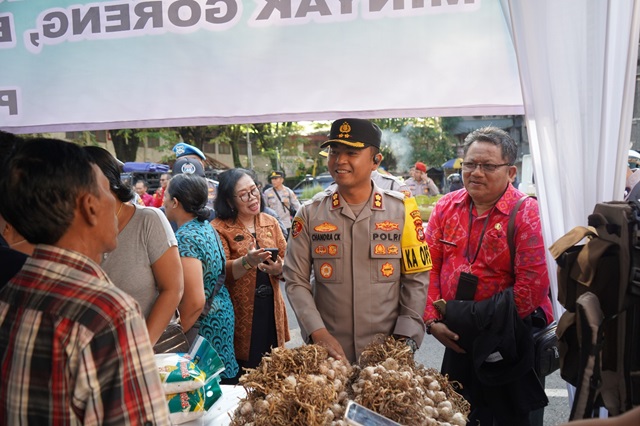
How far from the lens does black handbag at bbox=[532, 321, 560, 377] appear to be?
2.76m

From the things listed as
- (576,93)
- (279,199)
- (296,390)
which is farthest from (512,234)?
(279,199)

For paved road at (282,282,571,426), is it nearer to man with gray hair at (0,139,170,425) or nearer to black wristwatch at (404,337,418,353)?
black wristwatch at (404,337,418,353)

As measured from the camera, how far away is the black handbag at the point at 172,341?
2.39 meters

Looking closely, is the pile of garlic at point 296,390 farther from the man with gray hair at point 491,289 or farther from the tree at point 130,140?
the tree at point 130,140

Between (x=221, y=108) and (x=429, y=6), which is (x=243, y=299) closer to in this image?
(x=221, y=108)

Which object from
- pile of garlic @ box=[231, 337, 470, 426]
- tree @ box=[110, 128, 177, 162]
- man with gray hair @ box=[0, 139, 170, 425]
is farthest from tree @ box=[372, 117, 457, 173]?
man with gray hair @ box=[0, 139, 170, 425]

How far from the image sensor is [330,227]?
8.54 feet

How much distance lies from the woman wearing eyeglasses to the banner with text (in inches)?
34.7

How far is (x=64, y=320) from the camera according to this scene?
1189 millimetres

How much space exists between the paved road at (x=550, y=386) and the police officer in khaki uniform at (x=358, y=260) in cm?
195

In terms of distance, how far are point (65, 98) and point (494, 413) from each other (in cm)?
305

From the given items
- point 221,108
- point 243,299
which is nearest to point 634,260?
point 221,108

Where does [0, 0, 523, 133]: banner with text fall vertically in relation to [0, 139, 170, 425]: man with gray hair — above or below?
above

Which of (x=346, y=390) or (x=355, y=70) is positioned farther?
(x=355, y=70)
